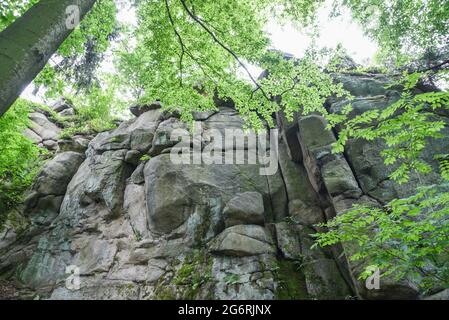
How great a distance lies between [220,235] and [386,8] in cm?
1020

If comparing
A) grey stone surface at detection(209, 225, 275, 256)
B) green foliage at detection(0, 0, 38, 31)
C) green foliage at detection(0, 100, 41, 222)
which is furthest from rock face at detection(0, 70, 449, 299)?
green foliage at detection(0, 0, 38, 31)

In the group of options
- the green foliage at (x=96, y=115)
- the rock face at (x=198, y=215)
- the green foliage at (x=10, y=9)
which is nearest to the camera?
the green foliage at (x=10, y=9)

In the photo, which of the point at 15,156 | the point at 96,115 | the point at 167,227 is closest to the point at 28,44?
the point at 167,227

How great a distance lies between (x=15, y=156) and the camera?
11156 mm

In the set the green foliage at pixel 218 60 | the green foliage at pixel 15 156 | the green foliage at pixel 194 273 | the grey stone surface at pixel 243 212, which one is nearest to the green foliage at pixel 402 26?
the green foliage at pixel 218 60

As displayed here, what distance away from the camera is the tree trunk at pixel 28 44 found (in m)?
2.58

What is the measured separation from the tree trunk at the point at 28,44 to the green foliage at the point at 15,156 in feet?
29.0

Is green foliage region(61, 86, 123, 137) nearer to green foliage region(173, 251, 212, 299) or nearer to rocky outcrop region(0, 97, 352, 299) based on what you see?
rocky outcrop region(0, 97, 352, 299)

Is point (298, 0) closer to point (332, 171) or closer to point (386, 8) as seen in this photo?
point (386, 8)

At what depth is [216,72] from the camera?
7465 mm

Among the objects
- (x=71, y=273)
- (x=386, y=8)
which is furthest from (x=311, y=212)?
(x=71, y=273)
